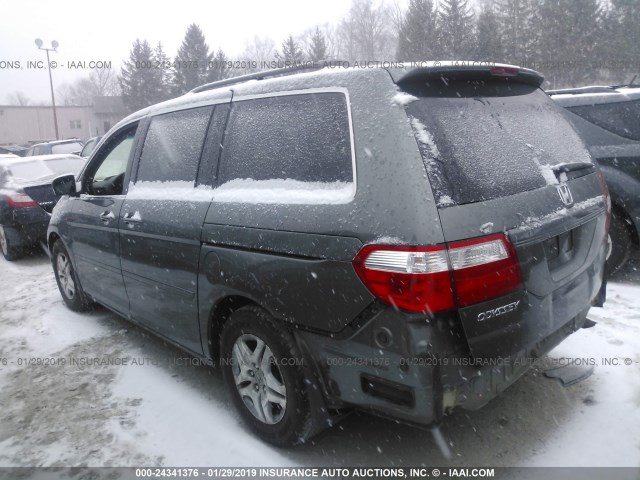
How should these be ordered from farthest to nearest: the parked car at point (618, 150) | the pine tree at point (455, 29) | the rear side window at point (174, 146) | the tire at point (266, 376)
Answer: the pine tree at point (455, 29) → the parked car at point (618, 150) → the rear side window at point (174, 146) → the tire at point (266, 376)

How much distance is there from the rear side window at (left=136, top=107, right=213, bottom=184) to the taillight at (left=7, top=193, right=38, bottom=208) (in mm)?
4666

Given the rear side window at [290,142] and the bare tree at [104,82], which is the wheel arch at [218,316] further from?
the bare tree at [104,82]

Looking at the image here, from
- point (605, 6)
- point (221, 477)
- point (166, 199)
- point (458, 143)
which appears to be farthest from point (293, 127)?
point (605, 6)

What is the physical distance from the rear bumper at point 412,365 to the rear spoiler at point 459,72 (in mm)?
1014

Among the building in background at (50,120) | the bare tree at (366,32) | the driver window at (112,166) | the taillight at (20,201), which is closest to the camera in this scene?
the driver window at (112,166)

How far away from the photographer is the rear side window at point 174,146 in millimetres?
3092

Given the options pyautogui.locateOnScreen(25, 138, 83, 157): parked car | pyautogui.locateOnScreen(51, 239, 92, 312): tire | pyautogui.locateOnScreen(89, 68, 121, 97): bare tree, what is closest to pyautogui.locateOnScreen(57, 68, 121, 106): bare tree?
pyautogui.locateOnScreen(89, 68, 121, 97): bare tree

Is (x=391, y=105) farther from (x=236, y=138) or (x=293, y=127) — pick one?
(x=236, y=138)

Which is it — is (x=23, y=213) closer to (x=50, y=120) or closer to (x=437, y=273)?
(x=437, y=273)

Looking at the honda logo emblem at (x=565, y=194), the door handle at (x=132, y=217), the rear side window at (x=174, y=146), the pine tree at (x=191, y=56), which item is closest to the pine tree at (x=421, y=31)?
the pine tree at (x=191, y=56)

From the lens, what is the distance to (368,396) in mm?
2143

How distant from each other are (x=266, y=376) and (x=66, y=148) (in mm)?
18558

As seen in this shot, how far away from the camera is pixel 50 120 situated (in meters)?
65.3

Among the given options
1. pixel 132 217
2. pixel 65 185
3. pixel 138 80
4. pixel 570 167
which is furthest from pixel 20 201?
pixel 138 80
